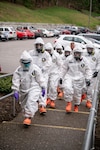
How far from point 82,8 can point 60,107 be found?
91.4 m

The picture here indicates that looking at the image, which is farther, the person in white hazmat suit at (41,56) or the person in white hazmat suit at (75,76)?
the person in white hazmat suit at (41,56)

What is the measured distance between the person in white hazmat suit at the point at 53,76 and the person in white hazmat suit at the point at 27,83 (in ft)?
6.24

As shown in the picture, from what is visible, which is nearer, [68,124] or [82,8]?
[68,124]

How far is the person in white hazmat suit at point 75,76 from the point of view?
7543 mm

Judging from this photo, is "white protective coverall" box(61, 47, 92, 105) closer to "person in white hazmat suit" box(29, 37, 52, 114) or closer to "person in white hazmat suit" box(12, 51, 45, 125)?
"person in white hazmat suit" box(29, 37, 52, 114)

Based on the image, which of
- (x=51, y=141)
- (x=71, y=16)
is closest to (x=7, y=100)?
(x=51, y=141)

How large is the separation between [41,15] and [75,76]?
6436 centimetres

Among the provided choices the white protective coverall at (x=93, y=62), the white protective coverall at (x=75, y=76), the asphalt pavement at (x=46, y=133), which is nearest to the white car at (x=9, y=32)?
the white protective coverall at (x=93, y=62)

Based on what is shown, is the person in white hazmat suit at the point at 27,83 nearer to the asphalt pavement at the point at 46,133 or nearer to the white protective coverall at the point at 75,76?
the asphalt pavement at the point at 46,133

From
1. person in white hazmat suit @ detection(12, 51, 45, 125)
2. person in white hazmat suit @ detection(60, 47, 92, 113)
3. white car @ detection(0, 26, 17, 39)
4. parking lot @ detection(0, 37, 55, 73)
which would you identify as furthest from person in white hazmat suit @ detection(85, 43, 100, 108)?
white car @ detection(0, 26, 17, 39)

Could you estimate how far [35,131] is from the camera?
238 inches

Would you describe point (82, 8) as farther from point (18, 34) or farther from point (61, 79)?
point (61, 79)

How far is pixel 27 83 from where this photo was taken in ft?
21.1

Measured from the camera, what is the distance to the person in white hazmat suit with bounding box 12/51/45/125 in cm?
628
